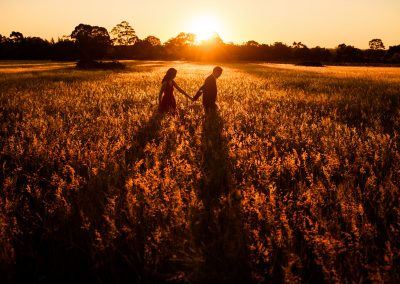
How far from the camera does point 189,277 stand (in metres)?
2.08

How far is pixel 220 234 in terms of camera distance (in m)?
2.48

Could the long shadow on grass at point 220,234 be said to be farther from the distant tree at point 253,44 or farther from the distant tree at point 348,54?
the distant tree at point 253,44

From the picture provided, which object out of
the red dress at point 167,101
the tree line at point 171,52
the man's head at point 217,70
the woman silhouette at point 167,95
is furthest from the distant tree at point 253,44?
the red dress at point 167,101

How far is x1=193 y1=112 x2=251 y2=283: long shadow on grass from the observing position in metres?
2.12

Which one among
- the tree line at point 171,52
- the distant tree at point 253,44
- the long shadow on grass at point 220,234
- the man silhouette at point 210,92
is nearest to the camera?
the long shadow on grass at point 220,234

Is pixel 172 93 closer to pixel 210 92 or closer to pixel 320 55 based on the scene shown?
pixel 210 92

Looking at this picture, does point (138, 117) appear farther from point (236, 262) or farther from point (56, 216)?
point (236, 262)

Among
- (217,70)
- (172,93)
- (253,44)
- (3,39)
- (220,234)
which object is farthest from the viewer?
(253,44)

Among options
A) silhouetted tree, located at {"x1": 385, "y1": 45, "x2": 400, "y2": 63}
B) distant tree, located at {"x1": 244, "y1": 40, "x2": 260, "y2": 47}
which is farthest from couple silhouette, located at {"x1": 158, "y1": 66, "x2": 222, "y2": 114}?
distant tree, located at {"x1": 244, "y1": 40, "x2": 260, "y2": 47}

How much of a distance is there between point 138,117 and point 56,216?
4.60 meters

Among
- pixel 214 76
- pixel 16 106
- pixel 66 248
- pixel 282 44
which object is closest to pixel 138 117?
pixel 214 76

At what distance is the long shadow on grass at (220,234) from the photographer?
212 centimetres

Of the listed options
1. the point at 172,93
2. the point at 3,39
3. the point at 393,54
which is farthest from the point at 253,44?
the point at 172,93

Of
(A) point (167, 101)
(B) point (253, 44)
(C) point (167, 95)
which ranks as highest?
(B) point (253, 44)
